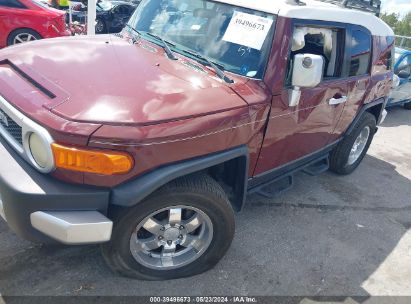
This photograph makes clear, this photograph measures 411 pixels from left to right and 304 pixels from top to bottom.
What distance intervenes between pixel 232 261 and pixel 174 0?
2.30 meters

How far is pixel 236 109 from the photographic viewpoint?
2.49m

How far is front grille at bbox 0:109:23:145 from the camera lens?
2.32 m

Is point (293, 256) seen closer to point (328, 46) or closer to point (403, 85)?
point (328, 46)

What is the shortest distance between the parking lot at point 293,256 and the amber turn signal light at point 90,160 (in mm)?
969

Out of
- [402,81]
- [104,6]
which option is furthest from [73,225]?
[104,6]

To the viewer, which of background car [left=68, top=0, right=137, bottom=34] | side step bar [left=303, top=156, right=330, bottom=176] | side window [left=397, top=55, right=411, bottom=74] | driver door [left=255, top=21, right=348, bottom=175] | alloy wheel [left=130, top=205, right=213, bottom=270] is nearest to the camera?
alloy wheel [left=130, top=205, right=213, bottom=270]

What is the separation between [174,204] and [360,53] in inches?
102

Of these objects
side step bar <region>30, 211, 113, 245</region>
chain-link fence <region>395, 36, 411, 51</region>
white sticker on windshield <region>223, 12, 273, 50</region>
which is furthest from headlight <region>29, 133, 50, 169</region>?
chain-link fence <region>395, 36, 411, 51</region>

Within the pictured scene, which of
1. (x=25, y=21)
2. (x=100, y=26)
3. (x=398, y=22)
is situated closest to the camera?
(x=25, y=21)

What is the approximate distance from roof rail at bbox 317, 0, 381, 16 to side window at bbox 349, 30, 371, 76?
1.02ft

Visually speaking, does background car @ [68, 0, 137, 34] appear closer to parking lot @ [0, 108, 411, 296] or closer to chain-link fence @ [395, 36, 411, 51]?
chain-link fence @ [395, 36, 411, 51]

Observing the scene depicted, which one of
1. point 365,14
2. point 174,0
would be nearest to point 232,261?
point 174,0

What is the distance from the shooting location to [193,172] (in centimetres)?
239

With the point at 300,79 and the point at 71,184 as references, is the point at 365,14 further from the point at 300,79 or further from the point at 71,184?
the point at 71,184
